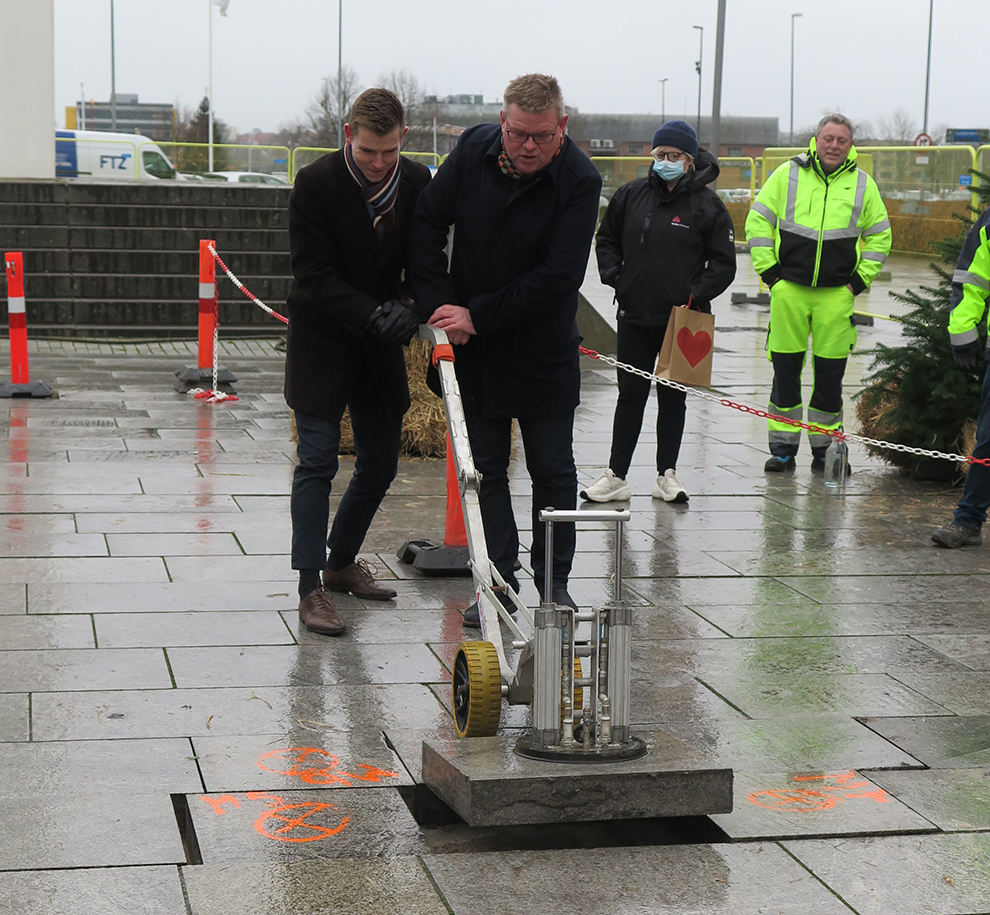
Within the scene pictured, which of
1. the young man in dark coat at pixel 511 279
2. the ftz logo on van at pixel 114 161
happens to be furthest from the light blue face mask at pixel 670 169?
the ftz logo on van at pixel 114 161

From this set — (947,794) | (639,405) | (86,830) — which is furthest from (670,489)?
(86,830)

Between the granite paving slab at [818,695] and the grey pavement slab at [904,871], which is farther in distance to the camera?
the granite paving slab at [818,695]

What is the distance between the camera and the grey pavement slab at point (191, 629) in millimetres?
5062

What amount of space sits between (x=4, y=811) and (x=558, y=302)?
8.44ft

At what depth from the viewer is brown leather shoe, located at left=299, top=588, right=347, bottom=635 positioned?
5152 mm

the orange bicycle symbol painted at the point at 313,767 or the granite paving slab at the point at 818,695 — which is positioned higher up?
the orange bicycle symbol painted at the point at 313,767

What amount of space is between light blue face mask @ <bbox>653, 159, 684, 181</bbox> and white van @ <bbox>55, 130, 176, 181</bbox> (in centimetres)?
2292

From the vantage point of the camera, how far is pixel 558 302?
5078 mm

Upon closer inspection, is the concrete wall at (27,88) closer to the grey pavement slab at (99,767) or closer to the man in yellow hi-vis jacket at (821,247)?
the man in yellow hi-vis jacket at (821,247)

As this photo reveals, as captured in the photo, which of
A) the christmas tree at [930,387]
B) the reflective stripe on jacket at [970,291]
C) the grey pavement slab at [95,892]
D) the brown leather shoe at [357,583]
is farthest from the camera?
the christmas tree at [930,387]

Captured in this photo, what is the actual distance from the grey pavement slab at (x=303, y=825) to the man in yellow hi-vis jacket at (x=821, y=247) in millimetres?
5515

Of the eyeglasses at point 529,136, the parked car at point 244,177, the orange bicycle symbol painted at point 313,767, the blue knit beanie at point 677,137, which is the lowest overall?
the orange bicycle symbol painted at point 313,767

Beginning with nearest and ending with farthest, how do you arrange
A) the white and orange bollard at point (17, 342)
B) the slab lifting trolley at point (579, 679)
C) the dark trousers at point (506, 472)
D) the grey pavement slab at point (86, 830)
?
the grey pavement slab at point (86, 830)
the slab lifting trolley at point (579, 679)
the dark trousers at point (506, 472)
the white and orange bollard at point (17, 342)

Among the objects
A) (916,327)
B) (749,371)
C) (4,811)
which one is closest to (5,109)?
(749,371)
